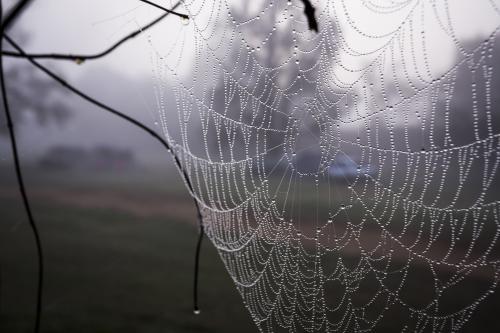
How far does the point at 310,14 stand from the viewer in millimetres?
756

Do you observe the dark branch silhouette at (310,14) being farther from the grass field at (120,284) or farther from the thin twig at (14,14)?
the grass field at (120,284)

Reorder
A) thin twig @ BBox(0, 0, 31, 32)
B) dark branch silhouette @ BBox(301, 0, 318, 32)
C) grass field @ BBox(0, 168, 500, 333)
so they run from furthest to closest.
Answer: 1. grass field @ BBox(0, 168, 500, 333)
2. thin twig @ BBox(0, 0, 31, 32)
3. dark branch silhouette @ BBox(301, 0, 318, 32)

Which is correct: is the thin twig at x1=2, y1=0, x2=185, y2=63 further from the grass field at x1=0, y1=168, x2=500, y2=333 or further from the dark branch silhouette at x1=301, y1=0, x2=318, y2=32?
the grass field at x1=0, y1=168, x2=500, y2=333

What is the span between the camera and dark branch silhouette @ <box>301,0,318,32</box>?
75 centimetres

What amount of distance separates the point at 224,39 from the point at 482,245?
28.5 ft

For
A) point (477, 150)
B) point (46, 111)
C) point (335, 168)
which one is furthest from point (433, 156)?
point (46, 111)

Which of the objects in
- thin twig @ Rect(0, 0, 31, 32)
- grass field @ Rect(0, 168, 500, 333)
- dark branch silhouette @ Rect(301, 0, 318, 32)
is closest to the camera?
dark branch silhouette @ Rect(301, 0, 318, 32)

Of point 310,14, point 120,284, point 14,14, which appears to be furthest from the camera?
point 120,284

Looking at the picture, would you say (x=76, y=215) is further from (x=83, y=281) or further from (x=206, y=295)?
(x=206, y=295)

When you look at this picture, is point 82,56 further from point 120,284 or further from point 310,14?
point 120,284

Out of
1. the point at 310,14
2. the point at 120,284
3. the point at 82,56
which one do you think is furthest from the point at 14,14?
the point at 120,284

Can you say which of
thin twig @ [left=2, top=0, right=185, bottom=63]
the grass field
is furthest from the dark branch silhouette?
the grass field

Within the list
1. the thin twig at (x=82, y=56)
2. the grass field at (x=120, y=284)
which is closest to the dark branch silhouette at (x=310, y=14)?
the thin twig at (x=82, y=56)

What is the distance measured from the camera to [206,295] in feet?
25.9
